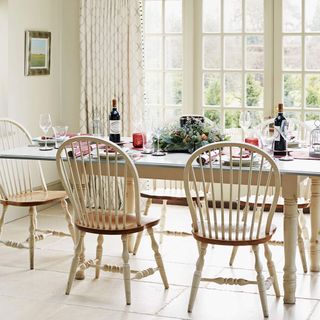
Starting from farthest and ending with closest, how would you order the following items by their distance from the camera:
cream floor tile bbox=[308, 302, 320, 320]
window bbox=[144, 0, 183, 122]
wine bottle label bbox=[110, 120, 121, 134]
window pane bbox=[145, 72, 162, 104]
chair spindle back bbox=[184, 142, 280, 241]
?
1. window pane bbox=[145, 72, 162, 104]
2. window bbox=[144, 0, 183, 122]
3. wine bottle label bbox=[110, 120, 121, 134]
4. cream floor tile bbox=[308, 302, 320, 320]
5. chair spindle back bbox=[184, 142, 280, 241]

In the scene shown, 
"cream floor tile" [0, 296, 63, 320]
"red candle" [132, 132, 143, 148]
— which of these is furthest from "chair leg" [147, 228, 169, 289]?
"red candle" [132, 132, 143, 148]

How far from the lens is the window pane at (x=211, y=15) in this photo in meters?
7.10

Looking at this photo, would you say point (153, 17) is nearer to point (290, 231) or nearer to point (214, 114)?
point (214, 114)

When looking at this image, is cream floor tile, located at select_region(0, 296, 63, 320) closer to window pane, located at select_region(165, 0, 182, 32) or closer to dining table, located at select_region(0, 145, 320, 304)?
dining table, located at select_region(0, 145, 320, 304)

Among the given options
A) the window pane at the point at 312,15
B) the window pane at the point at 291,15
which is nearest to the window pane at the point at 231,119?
the window pane at the point at 291,15

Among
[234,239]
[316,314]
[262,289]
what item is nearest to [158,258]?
[234,239]

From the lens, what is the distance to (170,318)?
4.34 meters

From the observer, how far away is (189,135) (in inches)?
200

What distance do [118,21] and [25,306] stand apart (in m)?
3.40

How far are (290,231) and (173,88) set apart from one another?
10.3 ft

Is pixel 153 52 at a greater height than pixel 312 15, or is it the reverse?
pixel 312 15

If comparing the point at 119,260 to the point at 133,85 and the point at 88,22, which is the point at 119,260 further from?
the point at 88,22

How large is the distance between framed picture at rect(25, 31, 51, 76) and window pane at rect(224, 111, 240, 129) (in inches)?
66.5

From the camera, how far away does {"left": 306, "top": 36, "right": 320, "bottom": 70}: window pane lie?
6.84 metres
